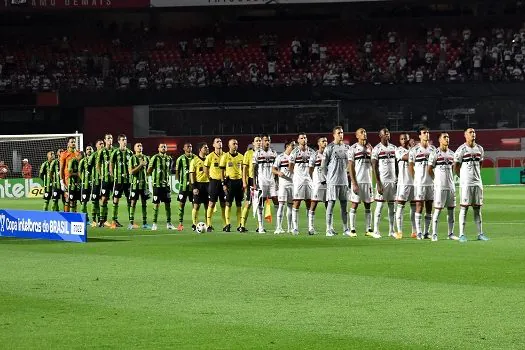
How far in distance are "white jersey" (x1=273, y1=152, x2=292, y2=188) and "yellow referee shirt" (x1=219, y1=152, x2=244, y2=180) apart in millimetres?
1051

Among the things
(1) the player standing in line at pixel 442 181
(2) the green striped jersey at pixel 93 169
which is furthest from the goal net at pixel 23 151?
(1) the player standing in line at pixel 442 181

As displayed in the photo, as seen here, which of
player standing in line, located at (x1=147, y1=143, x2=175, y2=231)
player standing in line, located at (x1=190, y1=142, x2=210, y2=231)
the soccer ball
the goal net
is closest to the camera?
the soccer ball

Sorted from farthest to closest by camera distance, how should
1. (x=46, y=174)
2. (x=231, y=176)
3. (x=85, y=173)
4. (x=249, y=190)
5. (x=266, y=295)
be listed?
1. (x=46, y=174)
2. (x=85, y=173)
3. (x=249, y=190)
4. (x=231, y=176)
5. (x=266, y=295)

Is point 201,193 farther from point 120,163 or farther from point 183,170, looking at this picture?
point 120,163

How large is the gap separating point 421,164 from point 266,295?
10845mm

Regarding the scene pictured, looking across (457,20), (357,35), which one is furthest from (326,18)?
(457,20)

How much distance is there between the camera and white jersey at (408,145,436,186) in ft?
78.3

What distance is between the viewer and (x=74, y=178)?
104 feet

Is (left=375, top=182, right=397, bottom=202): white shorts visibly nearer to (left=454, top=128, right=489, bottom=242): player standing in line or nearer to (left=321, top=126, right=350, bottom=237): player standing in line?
(left=321, top=126, right=350, bottom=237): player standing in line

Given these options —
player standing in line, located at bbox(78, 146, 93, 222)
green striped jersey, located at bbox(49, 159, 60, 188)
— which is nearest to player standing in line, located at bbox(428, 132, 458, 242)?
player standing in line, located at bbox(78, 146, 93, 222)

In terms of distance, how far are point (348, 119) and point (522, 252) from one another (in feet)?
124

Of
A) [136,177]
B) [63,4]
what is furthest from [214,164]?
[63,4]

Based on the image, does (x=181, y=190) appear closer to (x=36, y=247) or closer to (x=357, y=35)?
(x=36, y=247)

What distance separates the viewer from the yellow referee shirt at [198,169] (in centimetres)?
2834
